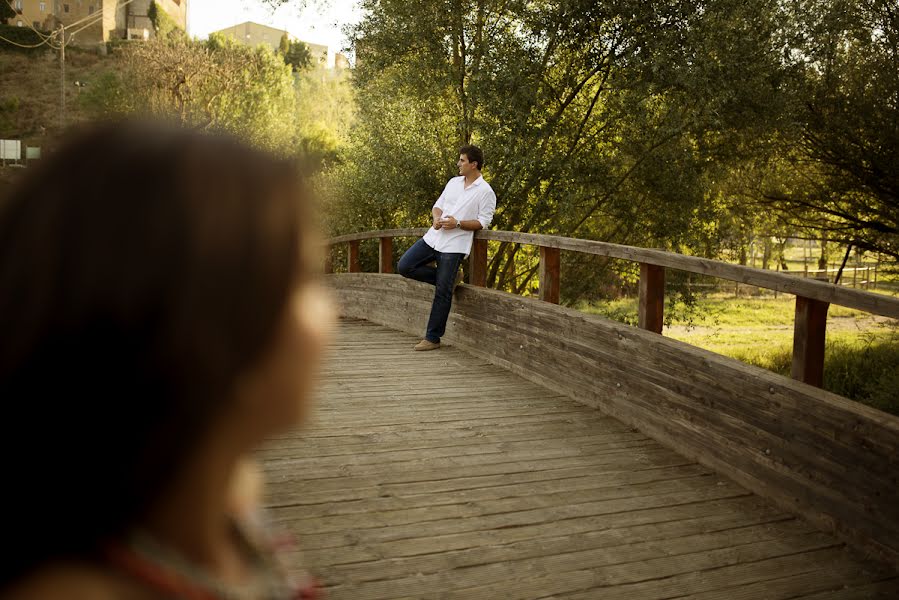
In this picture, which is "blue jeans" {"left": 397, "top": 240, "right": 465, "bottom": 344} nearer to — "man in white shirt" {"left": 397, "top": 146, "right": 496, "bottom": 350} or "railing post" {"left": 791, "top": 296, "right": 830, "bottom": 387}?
"man in white shirt" {"left": 397, "top": 146, "right": 496, "bottom": 350}

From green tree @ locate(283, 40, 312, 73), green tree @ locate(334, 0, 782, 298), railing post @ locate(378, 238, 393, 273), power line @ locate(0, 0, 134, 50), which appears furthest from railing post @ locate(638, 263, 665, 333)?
green tree @ locate(283, 40, 312, 73)

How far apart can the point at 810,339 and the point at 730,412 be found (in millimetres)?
504

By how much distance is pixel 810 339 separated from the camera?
144 inches

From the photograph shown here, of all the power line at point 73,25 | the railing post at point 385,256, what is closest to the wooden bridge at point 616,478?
the railing post at point 385,256

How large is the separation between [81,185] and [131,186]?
0.03m

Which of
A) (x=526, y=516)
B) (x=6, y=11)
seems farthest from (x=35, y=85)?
(x=526, y=516)

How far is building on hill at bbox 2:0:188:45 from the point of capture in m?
69.2

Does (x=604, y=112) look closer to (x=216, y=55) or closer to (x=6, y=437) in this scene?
(x=6, y=437)

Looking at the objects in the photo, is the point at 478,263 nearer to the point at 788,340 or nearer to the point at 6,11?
the point at 788,340

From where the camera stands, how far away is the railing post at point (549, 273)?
6188 mm

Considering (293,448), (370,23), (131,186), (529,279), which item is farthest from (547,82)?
(131,186)

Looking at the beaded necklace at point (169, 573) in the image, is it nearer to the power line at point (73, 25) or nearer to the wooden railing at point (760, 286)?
the wooden railing at point (760, 286)

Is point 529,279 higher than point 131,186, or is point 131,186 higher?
point 131,186

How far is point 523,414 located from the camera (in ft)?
16.9
